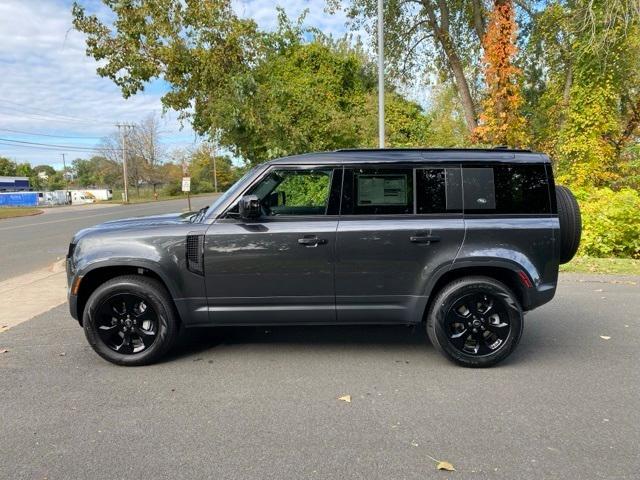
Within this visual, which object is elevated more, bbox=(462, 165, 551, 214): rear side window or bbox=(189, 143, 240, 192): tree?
bbox=(189, 143, 240, 192): tree

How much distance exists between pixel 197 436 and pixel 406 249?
2171mm

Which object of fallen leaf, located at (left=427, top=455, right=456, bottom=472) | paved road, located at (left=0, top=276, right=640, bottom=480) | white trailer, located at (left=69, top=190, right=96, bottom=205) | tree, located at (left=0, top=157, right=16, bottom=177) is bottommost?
fallen leaf, located at (left=427, top=455, right=456, bottom=472)

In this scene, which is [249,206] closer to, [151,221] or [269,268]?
[269,268]

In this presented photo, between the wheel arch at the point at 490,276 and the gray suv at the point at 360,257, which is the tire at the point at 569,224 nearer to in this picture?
the gray suv at the point at 360,257

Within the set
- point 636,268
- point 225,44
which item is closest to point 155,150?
point 225,44

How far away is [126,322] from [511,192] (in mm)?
3592

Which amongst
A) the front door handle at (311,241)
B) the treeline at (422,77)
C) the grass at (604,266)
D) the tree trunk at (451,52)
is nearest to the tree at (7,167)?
the treeline at (422,77)

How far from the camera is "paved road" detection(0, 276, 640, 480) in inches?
109

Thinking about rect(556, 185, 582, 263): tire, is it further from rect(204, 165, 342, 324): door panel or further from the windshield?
the windshield

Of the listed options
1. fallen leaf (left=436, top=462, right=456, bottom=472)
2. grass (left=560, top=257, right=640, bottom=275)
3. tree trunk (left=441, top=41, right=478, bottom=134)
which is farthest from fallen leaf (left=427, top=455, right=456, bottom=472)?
tree trunk (left=441, top=41, right=478, bottom=134)

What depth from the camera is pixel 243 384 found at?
386 centimetres

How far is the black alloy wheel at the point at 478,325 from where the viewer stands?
13.4 feet

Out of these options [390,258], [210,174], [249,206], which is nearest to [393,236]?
[390,258]

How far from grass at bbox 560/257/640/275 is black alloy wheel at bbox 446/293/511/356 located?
15.8 feet
